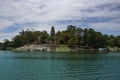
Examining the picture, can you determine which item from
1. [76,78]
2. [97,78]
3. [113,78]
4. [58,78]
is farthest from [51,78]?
[113,78]

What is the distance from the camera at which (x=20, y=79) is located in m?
43.3

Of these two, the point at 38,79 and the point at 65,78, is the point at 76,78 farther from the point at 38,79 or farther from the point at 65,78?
the point at 38,79

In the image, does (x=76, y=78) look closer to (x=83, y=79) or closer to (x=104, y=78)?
(x=83, y=79)

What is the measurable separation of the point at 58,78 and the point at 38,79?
3.68m

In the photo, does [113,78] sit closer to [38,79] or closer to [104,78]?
[104,78]

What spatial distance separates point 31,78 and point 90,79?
33.1ft

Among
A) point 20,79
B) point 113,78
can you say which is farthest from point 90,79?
point 20,79

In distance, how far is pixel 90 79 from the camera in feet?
144

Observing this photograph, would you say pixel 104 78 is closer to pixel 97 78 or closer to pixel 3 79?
pixel 97 78

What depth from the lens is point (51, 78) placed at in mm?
45312

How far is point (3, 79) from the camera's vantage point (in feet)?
142

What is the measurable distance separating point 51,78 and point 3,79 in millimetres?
8189

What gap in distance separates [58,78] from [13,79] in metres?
7.79

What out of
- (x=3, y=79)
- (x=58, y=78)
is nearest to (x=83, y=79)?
(x=58, y=78)
